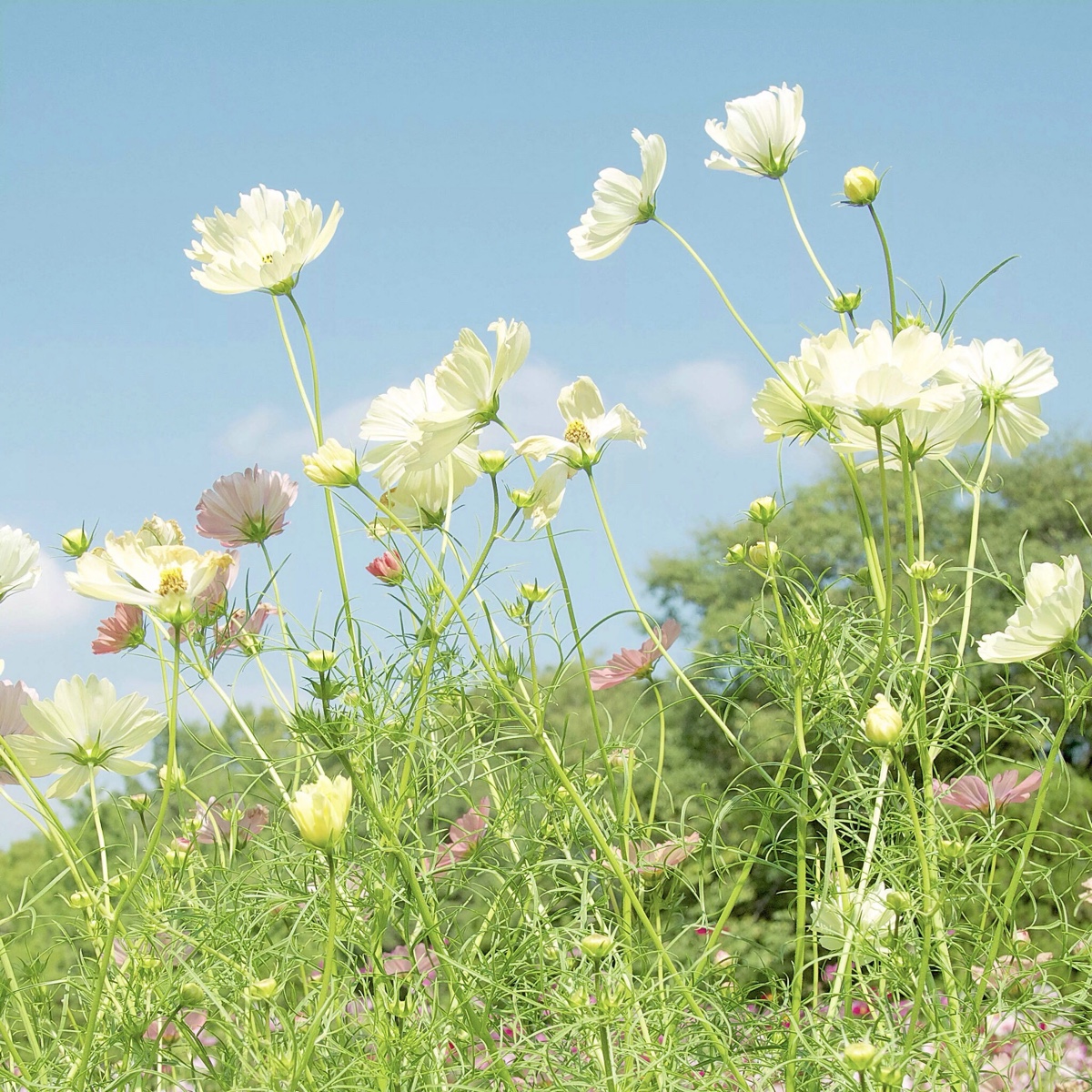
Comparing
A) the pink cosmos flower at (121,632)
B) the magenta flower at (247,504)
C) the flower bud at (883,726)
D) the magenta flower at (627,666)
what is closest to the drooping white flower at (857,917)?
the flower bud at (883,726)

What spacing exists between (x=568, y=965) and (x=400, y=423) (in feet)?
1.70

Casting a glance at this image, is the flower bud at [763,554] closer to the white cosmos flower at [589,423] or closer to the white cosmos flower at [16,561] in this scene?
the white cosmos flower at [589,423]

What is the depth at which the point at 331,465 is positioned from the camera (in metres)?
0.98

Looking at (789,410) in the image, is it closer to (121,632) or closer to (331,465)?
(331,465)

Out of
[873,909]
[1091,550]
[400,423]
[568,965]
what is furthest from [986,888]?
[1091,550]

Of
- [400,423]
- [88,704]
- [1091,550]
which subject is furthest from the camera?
[1091,550]

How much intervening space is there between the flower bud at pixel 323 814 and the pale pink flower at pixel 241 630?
0.51 metres

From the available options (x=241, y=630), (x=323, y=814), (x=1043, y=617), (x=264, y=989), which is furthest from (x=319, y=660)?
(x=1043, y=617)

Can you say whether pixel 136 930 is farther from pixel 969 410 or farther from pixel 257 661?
pixel 969 410

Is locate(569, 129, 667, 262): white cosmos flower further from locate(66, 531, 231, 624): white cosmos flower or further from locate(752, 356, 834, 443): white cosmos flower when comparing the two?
locate(66, 531, 231, 624): white cosmos flower

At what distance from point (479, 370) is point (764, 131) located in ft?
1.36

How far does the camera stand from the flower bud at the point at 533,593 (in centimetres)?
131

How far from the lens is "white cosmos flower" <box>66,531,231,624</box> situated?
814 millimetres

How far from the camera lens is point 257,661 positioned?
1173 millimetres
